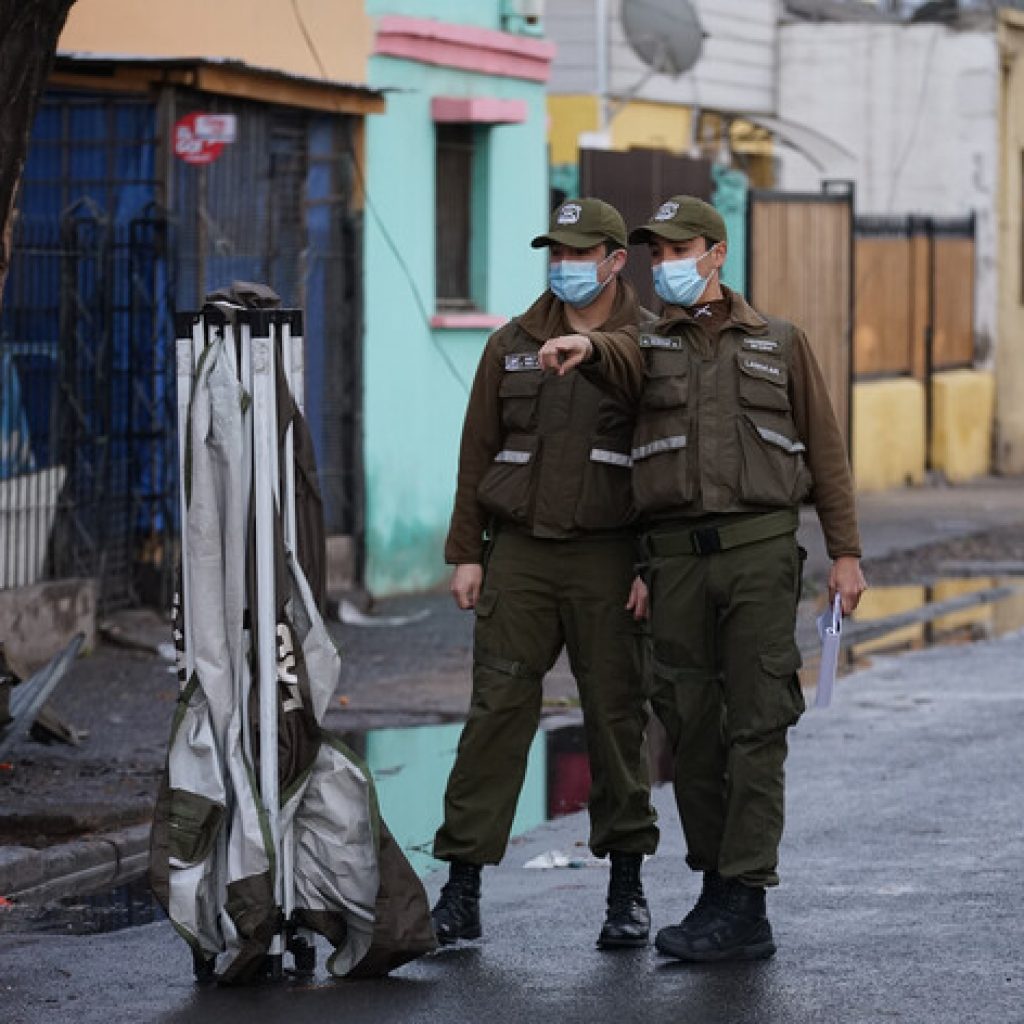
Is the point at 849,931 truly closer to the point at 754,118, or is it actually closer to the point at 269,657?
the point at 269,657

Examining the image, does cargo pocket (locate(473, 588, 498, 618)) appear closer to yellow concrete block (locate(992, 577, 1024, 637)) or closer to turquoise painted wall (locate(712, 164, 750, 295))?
yellow concrete block (locate(992, 577, 1024, 637))

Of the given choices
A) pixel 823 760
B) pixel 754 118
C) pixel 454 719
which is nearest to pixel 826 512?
pixel 823 760

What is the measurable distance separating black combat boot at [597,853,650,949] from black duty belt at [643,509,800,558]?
85cm

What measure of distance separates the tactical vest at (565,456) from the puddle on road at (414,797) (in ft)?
5.99

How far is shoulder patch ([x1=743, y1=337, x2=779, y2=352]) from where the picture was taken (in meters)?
7.27

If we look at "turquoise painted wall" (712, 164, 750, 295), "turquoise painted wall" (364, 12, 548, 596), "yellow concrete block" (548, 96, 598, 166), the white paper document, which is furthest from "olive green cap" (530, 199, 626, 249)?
"yellow concrete block" (548, 96, 598, 166)

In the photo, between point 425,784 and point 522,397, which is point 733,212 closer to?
point 425,784

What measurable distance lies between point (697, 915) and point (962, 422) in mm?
20442

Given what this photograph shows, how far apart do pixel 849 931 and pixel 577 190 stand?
12324 mm

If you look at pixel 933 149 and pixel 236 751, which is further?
pixel 933 149

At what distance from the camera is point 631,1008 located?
668 centimetres

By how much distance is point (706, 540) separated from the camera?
7207 mm

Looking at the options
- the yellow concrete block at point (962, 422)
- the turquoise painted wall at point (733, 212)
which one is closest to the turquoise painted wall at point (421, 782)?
the turquoise painted wall at point (733, 212)

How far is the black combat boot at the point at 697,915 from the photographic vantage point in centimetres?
718
